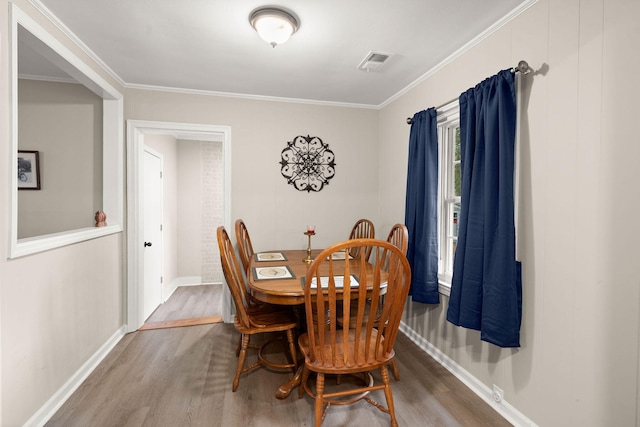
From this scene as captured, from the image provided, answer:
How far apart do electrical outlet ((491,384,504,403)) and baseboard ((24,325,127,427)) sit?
272 cm

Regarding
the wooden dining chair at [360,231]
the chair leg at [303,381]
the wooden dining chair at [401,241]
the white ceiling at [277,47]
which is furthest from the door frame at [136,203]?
the wooden dining chair at [401,241]

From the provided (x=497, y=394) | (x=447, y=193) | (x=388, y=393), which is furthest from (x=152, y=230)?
(x=497, y=394)

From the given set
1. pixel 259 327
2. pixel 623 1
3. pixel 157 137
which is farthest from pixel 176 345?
pixel 623 1

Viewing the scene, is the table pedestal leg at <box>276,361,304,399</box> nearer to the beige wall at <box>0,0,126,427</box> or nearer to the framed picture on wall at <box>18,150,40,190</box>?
the beige wall at <box>0,0,126,427</box>

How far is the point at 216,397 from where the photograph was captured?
6.72ft

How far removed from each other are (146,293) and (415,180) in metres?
3.05

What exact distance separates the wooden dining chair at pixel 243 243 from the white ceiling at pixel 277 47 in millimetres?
1383

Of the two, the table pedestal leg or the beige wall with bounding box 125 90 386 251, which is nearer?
the table pedestal leg

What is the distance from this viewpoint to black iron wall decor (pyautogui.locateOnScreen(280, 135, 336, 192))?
346 centimetres

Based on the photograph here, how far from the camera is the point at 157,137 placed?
375cm

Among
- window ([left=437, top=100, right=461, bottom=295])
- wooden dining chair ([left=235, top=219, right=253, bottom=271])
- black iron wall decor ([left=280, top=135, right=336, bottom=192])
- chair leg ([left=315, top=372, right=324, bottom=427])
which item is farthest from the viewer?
black iron wall decor ([left=280, top=135, right=336, bottom=192])

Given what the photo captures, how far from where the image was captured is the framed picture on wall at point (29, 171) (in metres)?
2.71

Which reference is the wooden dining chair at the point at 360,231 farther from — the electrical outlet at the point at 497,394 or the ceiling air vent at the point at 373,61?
the electrical outlet at the point at 497,394

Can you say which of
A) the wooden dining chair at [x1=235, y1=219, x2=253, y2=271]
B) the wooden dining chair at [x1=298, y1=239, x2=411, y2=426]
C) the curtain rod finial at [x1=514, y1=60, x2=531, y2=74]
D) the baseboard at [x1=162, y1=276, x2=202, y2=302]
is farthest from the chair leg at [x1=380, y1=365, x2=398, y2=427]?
the baseboard at [x1=162, y1=276, x2=202, y2=302]
